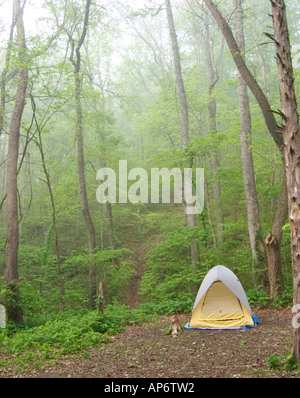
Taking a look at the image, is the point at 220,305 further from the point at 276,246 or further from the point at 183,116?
the point at 183,116

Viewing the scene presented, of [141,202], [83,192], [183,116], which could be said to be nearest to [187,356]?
[83,192]

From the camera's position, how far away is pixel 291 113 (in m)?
4.70

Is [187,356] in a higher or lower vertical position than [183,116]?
lower

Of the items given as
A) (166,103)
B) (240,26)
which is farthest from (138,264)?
(240,26)

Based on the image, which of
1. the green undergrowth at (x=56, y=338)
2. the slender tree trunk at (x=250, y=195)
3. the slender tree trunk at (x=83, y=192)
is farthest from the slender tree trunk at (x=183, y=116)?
the slender tree trunk at (x=83, y=192)

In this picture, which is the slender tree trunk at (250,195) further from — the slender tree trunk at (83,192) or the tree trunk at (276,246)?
the slender tree trunk at (83,192)

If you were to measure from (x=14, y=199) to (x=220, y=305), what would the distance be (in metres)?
5.97

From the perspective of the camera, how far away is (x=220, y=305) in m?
8.06

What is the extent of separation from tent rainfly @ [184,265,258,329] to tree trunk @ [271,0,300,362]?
3464mm

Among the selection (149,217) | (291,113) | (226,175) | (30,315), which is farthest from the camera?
(149,217)

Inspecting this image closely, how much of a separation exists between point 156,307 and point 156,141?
15096 millimetres

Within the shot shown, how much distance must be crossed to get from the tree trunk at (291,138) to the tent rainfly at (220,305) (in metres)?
3.46

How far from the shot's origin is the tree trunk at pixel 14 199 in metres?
8.99

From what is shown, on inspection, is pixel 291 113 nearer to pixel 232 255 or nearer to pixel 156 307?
pixel 156 307
